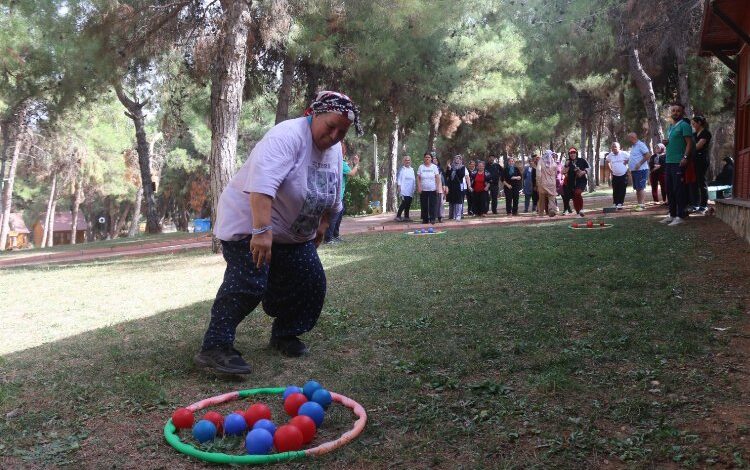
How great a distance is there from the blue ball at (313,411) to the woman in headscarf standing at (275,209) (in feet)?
3.26

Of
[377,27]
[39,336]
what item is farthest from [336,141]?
[377,27]

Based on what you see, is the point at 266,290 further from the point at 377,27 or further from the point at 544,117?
the point at 544,117

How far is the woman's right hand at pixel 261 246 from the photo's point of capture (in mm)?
4098

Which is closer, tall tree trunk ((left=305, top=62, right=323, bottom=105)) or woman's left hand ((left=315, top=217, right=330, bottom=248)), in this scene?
woman's left hand ((left=315, top=217, right=330, bottom=248))

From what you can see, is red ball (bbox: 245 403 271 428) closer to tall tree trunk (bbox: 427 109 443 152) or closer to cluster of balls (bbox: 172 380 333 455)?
cluster of balls (bbox: 172 380 333 455)

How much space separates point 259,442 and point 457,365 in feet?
5.53

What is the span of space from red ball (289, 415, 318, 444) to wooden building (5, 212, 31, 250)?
192 ft

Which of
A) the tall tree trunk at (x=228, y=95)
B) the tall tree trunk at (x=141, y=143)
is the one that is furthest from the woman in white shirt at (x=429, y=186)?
the tall tree trunk at (x=141, y=143)

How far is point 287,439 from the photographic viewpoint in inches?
126

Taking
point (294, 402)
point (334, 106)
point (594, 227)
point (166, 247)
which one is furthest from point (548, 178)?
point (294, 402)

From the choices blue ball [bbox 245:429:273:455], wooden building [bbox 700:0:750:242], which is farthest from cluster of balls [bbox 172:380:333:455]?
wooden building [bbox 700:0:750:242]

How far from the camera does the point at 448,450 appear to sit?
3.17 metres

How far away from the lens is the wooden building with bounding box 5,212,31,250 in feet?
185

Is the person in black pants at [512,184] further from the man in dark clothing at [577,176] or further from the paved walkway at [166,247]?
the man in dark clothing at [577,176]
